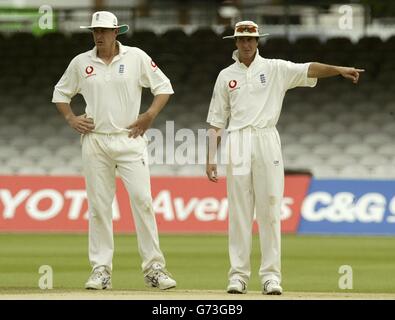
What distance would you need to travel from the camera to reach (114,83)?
9148mm

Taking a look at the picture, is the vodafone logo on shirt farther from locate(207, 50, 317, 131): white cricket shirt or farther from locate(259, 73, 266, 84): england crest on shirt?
locate(259, 73, 266, 84): england crest on shirt

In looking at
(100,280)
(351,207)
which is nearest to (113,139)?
(100,280)

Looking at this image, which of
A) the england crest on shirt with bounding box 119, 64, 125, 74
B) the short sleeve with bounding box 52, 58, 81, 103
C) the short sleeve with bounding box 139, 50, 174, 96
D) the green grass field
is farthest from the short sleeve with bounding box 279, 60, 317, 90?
the green grass field

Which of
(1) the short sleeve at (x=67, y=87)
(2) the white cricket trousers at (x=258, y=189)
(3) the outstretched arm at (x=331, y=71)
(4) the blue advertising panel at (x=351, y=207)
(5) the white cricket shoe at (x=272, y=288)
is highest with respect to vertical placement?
(4) the blue advertising panel at (x=351, y=207)

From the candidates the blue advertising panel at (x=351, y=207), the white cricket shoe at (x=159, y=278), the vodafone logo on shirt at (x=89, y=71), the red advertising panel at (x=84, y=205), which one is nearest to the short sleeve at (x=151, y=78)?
the vodafone logo on shirt at (x=89, y=71)

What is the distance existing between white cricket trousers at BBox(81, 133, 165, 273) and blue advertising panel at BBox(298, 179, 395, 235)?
825 cm

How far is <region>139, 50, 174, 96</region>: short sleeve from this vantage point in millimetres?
9273

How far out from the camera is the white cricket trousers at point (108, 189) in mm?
9195

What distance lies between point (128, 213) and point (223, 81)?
847 cm

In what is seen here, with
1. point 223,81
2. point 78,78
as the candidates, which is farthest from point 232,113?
point 78,78

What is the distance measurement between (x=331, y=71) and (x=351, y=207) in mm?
8520

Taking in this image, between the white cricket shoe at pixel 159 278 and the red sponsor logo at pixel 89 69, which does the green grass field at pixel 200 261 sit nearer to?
the white cricket shoe at pixel 159 278

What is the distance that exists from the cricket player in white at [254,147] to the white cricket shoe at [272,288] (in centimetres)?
3

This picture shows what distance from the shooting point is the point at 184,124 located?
22.1 m
